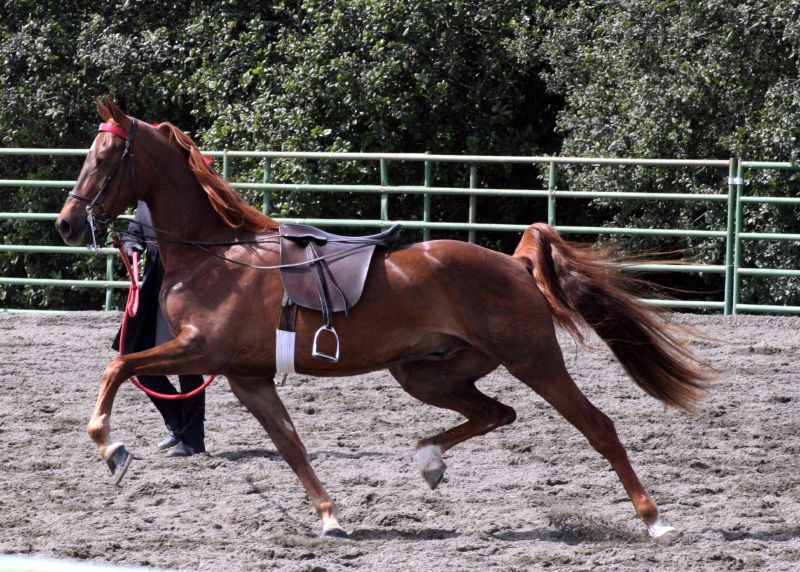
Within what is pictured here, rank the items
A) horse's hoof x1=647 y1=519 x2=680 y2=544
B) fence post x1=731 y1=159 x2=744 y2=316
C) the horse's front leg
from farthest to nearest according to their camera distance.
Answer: fence post x1=731 y1=159 x2=744 y2=316
the horse's front leg
horse's hoof x1=647 y1=519 x2=680 y2=544

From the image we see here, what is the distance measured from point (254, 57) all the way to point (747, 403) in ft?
27.2

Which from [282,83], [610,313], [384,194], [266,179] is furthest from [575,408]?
[282,83]

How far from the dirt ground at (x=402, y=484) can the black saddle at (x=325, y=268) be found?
868 millimetres

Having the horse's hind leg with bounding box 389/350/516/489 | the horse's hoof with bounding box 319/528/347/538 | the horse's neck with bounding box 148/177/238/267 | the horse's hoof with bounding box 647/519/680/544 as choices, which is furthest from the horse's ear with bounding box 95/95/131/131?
the horse's hoof with bounding box 647/519/680/544

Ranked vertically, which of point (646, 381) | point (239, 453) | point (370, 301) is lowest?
point (239, 453)

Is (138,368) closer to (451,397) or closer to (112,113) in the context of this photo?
(112,113)

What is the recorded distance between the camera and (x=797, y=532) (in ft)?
14.9

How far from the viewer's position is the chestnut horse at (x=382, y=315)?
463 cm

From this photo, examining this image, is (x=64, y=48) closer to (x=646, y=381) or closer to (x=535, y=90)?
(x=535, y=90)

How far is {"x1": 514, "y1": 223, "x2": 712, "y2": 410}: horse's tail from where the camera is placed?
488cm

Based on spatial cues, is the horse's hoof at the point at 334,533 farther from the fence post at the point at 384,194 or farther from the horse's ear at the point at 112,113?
the fence post at the point at 384,194

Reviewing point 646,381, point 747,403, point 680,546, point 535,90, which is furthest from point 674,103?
point 680,546

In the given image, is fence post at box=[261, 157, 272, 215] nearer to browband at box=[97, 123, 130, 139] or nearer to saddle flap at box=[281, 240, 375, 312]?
browband at box=[97, 123, 130, 139]

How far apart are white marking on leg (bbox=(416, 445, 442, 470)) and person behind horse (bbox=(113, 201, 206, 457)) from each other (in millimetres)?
1526
